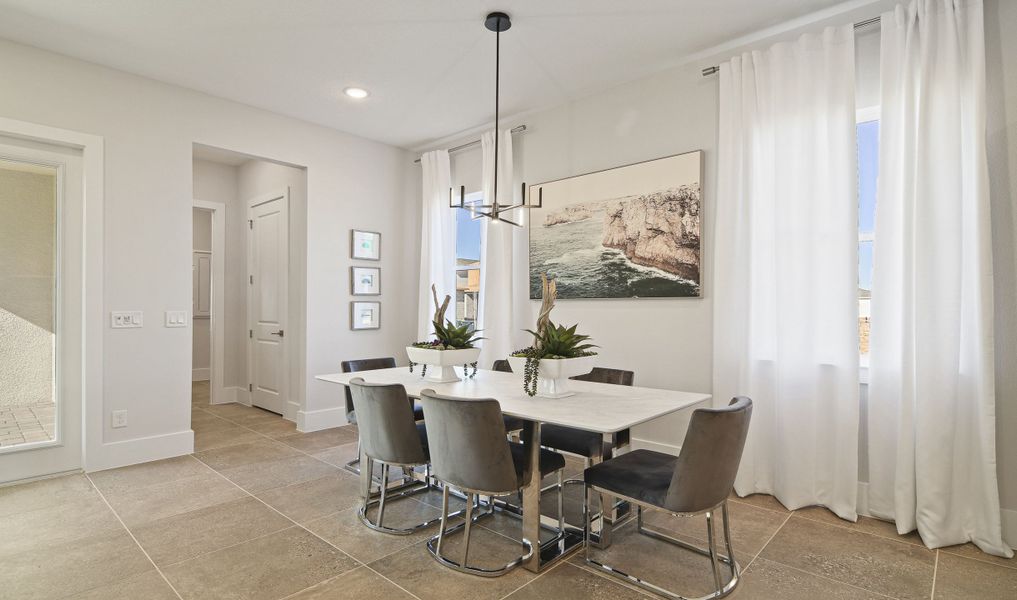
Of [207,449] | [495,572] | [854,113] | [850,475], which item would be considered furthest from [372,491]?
[854,113]

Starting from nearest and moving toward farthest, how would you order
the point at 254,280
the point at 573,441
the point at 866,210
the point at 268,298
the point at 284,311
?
the point at 573,441 < the point at 866,210 < the point at 284,311 < the point at 268,298 < the point at 254,280

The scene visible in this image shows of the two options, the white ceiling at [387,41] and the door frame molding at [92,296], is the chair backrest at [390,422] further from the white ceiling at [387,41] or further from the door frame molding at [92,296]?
the door frame molding at [92,296]

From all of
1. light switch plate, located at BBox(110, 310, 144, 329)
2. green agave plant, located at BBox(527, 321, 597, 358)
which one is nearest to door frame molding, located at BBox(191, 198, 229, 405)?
light switch plate, located at BBox(110, 310, 144, 329)

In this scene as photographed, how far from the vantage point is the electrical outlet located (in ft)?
12.4

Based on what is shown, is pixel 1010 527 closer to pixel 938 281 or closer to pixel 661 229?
pixel 938 281

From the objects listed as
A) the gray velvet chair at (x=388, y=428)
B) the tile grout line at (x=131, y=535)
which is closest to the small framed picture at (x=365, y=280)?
the tile grout line at (x=131, y=535)

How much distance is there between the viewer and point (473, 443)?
2160 millimetres

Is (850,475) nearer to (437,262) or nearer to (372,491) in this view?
(372,491)

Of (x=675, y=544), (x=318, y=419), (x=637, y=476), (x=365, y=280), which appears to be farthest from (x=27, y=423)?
(x=675, y=544)

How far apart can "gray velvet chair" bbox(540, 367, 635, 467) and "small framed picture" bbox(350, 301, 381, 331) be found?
9.14ft

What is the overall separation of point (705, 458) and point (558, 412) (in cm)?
59

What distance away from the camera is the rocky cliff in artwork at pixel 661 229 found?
3621mm

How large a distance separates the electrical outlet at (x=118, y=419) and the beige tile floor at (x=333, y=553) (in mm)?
452

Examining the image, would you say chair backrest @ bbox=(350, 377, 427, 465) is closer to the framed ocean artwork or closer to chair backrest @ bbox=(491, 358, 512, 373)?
chair backrest @ bbox=(491, 358, 512, 373)
